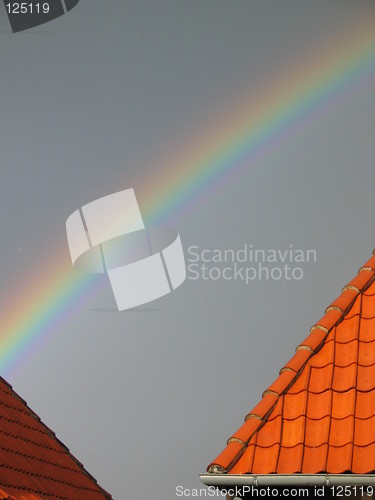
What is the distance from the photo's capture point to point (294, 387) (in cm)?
493

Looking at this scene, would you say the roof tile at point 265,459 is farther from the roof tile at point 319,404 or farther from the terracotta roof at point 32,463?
the terracotta roof at point 32,463

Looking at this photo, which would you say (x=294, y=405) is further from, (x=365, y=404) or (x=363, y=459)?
(x=363, y=459)

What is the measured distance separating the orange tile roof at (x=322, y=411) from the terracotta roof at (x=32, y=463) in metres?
1.64

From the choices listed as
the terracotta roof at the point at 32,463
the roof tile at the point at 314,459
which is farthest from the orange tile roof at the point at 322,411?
the terracotta roof at the point at 32,463

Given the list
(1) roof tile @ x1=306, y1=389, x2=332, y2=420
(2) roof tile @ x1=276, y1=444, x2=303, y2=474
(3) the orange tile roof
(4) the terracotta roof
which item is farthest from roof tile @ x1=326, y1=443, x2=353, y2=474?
(4) the terracotta roof

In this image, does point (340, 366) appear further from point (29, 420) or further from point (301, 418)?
point (29, 420)

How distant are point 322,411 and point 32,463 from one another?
117 inches

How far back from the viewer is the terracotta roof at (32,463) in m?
5.94

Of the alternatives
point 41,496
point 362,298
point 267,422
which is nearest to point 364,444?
point 267,422

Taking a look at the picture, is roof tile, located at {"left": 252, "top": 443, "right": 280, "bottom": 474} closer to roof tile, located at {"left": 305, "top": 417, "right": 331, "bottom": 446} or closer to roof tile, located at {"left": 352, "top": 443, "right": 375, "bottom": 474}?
roof tile, located at {"left": 305, "top": 417, "right": 331, "bottom": 446}

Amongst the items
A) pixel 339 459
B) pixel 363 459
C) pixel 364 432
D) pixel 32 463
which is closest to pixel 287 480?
pixel 339 459

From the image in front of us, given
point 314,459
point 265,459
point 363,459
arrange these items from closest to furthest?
point 363,459, point 314,459, point 265,459

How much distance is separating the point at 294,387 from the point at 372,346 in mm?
495

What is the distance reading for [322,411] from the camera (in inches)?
184
